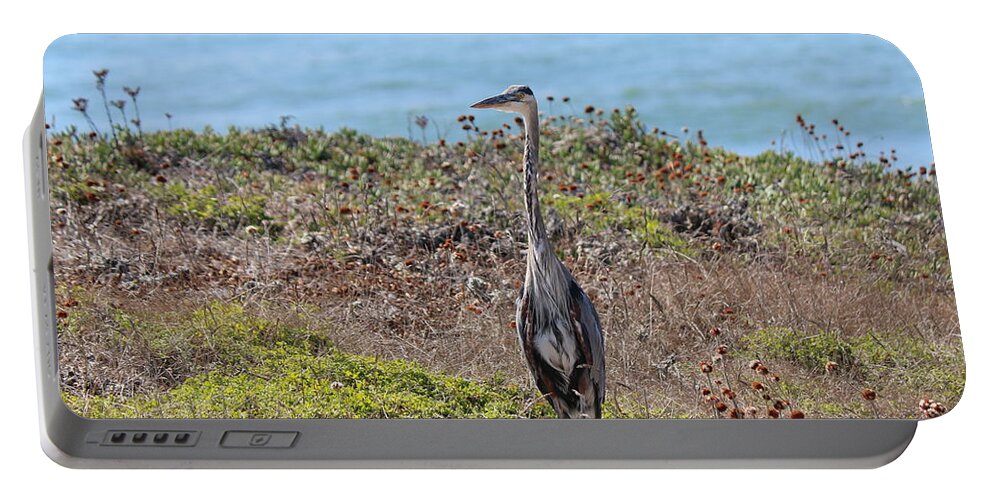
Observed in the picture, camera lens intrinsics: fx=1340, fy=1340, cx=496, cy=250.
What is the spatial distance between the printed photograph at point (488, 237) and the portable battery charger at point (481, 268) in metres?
0.01

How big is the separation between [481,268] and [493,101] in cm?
68

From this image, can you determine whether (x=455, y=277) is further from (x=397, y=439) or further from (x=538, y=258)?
(x=397, y=439)

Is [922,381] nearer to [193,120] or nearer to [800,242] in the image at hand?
[800,242]

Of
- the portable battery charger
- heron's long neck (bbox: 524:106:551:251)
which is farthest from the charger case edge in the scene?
heron's long neck (bbox: 524:106:551:251)

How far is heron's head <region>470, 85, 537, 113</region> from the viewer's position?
4.99 metres

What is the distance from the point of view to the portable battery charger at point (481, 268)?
4883 mm

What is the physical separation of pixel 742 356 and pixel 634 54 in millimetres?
1299

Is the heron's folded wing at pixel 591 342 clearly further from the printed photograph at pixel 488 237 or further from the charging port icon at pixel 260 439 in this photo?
the charging port icon at pixel 260 439

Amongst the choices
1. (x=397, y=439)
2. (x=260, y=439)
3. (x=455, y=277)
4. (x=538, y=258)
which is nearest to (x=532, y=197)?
(x=538, y=258)

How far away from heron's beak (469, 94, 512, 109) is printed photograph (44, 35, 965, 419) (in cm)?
2

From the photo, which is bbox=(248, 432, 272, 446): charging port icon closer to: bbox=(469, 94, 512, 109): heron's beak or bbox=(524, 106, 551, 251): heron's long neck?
bbox=(524, 106, 551, 251): heron's long neck

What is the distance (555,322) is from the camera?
4.97 metres

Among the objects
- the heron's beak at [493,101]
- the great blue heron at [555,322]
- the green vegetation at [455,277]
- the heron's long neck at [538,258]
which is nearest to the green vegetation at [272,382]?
the green vegetation at [455,277]

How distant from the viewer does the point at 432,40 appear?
5.29 meters
